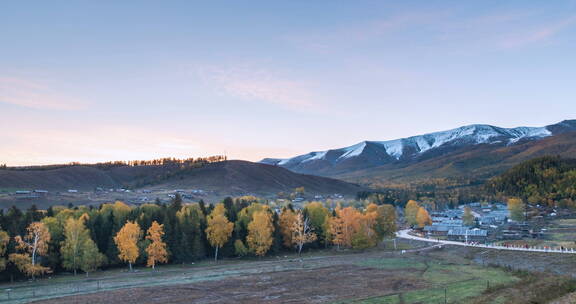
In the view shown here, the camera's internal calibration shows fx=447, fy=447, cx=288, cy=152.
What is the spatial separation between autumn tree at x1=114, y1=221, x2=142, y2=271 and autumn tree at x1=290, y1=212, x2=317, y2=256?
34119mm

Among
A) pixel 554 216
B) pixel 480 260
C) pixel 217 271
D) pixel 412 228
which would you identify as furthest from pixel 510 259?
pixel 554 216

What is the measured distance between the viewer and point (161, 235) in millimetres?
85875

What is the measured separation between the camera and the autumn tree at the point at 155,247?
80.6 m

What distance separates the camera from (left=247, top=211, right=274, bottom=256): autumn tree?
92312mm

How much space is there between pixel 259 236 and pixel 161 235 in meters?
19.7

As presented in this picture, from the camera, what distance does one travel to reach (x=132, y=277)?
69.5 m

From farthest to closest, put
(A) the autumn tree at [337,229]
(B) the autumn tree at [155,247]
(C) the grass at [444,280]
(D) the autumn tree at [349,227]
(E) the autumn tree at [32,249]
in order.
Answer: (A) the autumn tree at [337,229] → (D) the autumn tree at [349,227] → (B) the autumn tree at [155,247] → (E) the autumn tree at [32,249] → (C) the grass at [444,280]

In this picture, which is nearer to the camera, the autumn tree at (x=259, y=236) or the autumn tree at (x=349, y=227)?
the autumn tree at (x=259, y=236)

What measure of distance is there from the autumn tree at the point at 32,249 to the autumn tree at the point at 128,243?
448 inches

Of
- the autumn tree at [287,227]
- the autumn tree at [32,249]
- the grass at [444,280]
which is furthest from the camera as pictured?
the autumn tree at [287,227]

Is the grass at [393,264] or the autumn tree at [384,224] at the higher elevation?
the autumn tree at [384,224]

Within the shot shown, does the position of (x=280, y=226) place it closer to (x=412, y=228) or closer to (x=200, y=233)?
(x=200, y=233)

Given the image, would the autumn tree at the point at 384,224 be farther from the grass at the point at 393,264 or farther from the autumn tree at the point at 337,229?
the grass at the point at 393,264

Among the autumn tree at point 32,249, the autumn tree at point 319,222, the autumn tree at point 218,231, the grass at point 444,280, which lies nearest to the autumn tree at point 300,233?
the autumn tree at point 319,222
